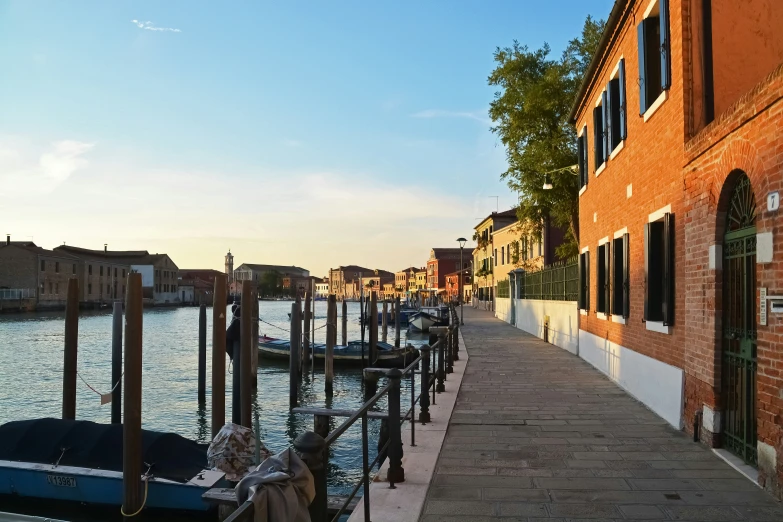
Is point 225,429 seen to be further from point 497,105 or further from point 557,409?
point 497,105

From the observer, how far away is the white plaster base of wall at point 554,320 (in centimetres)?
1680

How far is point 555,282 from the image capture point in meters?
19.9

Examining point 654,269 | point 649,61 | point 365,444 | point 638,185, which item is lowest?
point 365,444

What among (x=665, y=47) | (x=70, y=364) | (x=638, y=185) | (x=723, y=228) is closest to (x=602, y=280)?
(x=638, y=185)

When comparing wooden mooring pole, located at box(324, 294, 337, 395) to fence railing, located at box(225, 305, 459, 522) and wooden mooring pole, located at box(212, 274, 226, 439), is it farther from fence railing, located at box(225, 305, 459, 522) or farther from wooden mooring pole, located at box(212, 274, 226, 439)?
fence railing, located at box(225, 305, 459, 522)

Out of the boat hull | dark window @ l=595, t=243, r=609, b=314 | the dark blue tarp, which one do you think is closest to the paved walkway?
dark window @ l=595, t=243, r=609, b=314

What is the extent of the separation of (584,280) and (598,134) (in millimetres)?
3562

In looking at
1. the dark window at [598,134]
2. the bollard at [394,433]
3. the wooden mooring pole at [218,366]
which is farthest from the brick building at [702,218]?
the wooden mooring pole at [218,366]

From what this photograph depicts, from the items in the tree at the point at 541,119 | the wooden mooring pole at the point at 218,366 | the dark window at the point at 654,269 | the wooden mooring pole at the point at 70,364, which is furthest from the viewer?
the tree at the point at 541,119

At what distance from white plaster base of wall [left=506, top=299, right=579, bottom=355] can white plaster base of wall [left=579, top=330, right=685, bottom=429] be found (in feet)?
11.2

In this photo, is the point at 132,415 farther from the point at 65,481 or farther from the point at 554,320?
the point at 554,320

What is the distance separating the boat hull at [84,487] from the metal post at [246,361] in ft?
10.8

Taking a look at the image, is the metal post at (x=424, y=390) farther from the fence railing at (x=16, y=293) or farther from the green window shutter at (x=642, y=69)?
the fence railing at (x=16, y=293)

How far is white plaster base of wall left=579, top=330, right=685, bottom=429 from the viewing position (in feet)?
24.7
